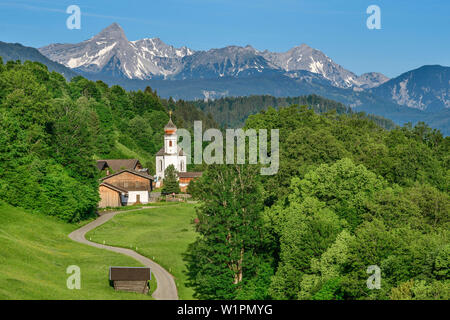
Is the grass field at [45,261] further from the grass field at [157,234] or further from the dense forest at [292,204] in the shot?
the dense forest at [292,204]

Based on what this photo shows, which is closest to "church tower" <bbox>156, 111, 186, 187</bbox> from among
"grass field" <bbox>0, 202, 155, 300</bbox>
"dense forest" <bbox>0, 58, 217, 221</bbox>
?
"dense forest" <bbox>0, 58, 217, 221</bbox>

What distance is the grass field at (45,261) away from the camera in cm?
3825

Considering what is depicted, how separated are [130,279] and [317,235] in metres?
16.5

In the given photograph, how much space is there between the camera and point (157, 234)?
74.1 meters

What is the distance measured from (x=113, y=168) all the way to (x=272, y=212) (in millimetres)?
70896

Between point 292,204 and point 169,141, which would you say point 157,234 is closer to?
point 292,204

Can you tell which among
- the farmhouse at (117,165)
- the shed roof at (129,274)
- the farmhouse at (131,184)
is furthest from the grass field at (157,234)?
the farmhouse at (117,165)

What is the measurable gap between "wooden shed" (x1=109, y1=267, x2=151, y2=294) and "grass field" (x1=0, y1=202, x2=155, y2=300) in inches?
38.3

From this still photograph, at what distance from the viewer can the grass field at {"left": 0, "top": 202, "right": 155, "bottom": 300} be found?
3825 cm

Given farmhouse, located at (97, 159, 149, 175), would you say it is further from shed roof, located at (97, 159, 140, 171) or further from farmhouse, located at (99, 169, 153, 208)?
farmhouse, located at (99, 169, 153, 208)

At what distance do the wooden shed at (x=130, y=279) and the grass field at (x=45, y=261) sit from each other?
0.97 m

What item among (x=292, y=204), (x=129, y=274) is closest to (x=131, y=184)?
(x=292, y=204)

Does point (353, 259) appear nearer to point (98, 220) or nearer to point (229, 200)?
point (229, 200)
